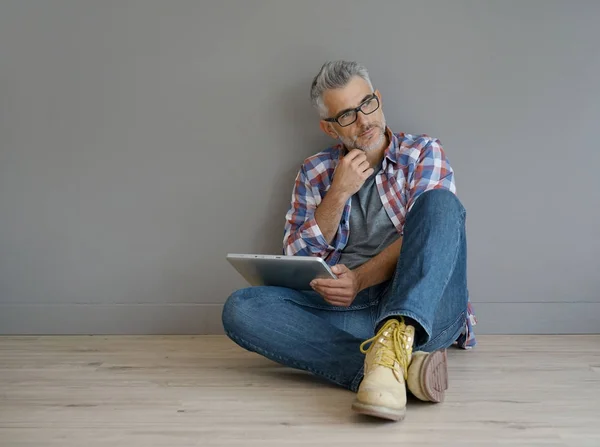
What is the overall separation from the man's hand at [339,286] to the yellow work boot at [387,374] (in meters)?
0.39

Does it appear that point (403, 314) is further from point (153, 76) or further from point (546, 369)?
point (153, 76)

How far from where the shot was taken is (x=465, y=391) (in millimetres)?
2021

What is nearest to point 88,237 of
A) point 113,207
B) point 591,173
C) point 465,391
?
point 113,207

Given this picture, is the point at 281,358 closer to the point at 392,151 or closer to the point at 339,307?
the point at 339,307

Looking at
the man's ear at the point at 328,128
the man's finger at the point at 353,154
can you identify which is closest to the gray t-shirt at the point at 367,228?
the man's finger at the point at 353,154

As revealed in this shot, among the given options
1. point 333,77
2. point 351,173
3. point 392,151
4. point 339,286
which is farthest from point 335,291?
point 333,77

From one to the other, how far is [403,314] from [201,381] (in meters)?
0.73

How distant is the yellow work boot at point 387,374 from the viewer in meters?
1.70

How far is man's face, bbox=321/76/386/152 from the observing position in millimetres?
2428

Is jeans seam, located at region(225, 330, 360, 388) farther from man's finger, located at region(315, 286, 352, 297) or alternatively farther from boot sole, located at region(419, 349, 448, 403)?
boot sole, located at region(419, 349, 448, 403)

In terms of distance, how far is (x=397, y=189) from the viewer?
2.44 meters

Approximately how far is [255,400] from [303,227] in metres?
0.71

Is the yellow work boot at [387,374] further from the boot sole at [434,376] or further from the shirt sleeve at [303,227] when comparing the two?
the shirt sleeve at [303,227]

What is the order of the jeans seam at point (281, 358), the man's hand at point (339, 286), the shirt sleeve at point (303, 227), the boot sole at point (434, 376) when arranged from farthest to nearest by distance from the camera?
the shirt sleeve at point (303, 227) < the man's hand at point (339, 286) < the jeans seam at point (281, 358) < the boot sole at point (434, 376)
